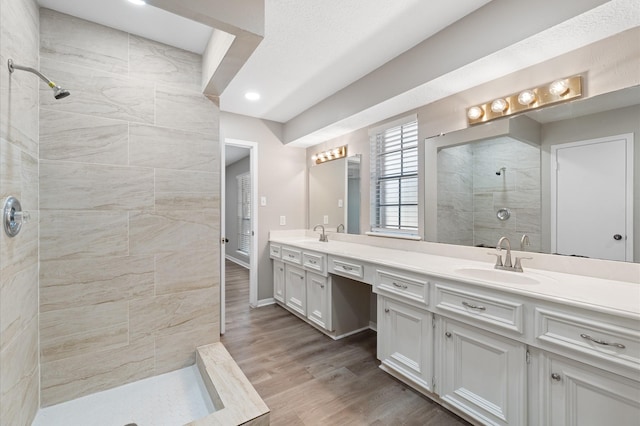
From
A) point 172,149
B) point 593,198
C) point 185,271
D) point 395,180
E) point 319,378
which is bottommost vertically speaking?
point 319,378

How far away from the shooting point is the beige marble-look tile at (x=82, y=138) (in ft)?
5.01

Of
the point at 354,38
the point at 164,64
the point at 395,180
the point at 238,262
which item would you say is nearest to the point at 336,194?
the point at 395,180

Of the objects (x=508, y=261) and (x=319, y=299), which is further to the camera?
(x=319, y=299)

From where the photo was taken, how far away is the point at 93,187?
1.63 m

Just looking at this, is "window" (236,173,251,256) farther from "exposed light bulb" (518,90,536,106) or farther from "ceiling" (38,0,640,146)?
"exposed light bulb" (518,90,536,106)

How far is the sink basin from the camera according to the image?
161cm

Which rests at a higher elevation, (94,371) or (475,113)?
(475,113)

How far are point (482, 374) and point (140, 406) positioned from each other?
1922 mm

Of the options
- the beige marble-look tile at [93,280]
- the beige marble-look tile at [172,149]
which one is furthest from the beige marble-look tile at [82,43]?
the beige marble-look tile at [93,280]

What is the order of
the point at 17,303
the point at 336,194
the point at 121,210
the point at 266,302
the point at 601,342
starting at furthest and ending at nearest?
the point at 266,302 → the point at 336,194 → the point at 121,210 → the point at 17,303 → the point at 601,342

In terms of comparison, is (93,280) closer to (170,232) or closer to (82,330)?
(82,330)

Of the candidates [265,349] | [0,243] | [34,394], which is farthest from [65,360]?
[265,349]

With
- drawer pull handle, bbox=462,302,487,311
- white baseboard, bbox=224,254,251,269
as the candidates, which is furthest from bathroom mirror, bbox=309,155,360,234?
white baseboard, bbox=224,254,251,269

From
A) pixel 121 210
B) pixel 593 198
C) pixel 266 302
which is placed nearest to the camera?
pixel 593 198
